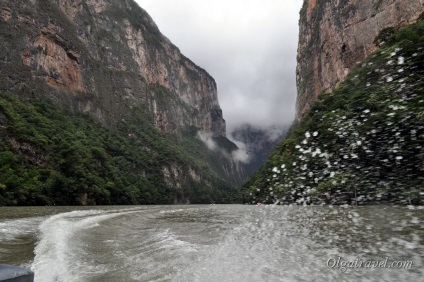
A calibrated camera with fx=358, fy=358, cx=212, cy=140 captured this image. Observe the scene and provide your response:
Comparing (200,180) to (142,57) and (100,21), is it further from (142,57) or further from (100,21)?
(100,21)

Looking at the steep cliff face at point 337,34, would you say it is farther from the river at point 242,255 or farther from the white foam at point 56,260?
the white foam at point 56,260

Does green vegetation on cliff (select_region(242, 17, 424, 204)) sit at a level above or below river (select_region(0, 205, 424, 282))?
above

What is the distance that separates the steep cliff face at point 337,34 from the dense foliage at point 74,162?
45.8 meters

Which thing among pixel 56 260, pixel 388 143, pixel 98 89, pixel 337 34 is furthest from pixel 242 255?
pixel 98 89

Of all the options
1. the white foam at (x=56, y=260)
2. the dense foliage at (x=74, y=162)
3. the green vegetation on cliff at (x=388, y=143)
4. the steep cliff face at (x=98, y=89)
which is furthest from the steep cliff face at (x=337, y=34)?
the white foam at (x=56, y=260)

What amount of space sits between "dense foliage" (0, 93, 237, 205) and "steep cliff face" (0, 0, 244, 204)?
0.32 metres

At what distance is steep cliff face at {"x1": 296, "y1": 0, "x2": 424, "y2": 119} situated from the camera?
5797 centimetres

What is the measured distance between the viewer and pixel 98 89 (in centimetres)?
11056

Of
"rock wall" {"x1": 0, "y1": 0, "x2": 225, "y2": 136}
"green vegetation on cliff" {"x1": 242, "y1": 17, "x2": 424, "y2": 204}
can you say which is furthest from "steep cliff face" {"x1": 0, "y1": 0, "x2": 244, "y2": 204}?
"green vegetation on cliff" {"x1": 242, "y1": 17, "x2": 424, "y2": 204}

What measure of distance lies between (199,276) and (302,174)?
27.4m

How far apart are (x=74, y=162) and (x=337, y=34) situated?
60.1m

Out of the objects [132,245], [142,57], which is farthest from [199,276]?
[142,57]

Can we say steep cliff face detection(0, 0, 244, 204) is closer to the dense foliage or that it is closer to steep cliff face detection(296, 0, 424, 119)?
the dense foliage

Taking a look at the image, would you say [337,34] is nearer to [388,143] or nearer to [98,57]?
[388,143]
